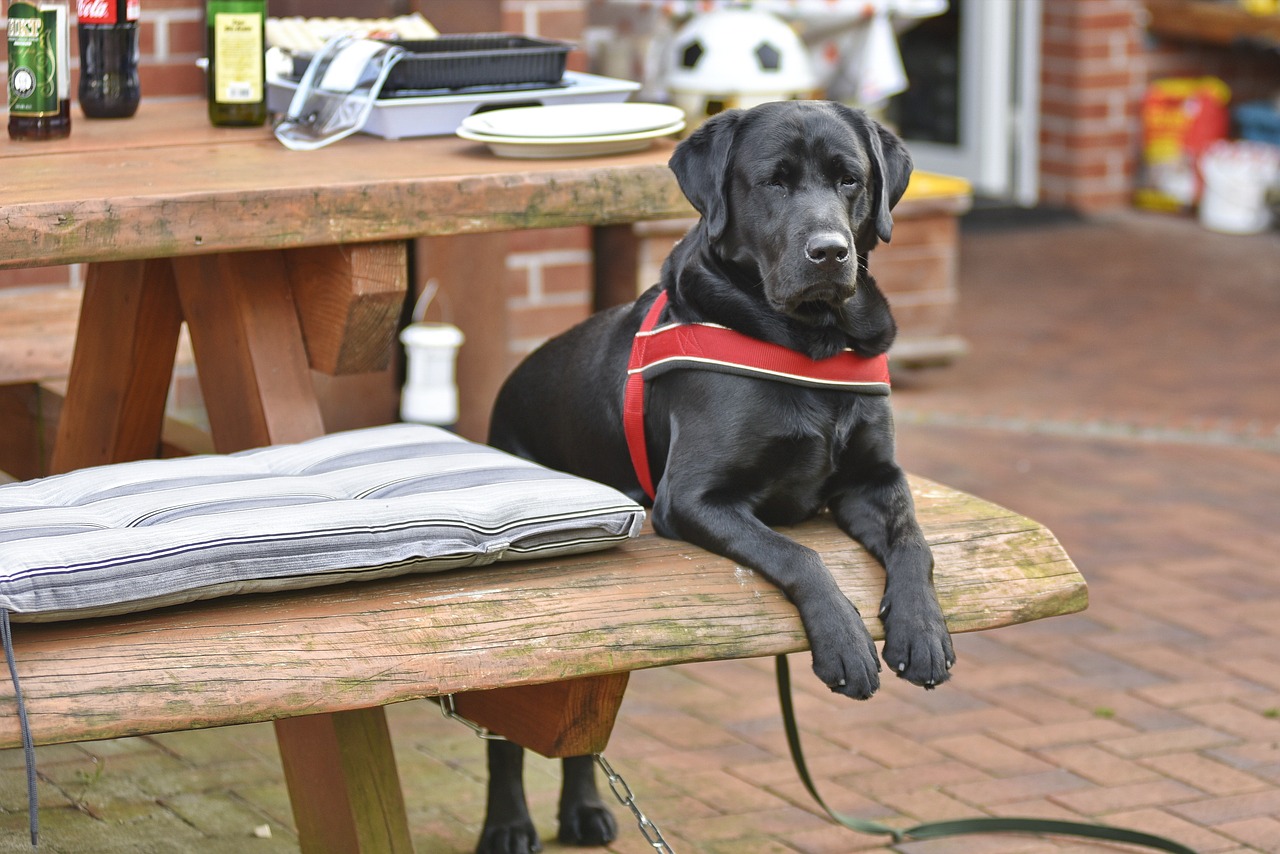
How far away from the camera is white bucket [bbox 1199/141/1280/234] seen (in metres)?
8.62

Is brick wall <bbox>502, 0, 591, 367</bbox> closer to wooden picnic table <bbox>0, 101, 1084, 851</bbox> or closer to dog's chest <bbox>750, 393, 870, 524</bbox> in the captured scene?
wooden picnic table <bbox>0, 101, 1084, 851</bbox>

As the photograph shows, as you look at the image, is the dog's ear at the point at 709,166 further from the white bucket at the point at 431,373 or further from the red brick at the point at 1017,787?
the white bucket at the point at 431,373

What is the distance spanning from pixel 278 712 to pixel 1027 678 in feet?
7.36

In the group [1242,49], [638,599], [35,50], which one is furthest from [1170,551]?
[1242,49]

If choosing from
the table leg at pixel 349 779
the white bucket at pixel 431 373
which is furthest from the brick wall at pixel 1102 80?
the table leg at pixel 349 779

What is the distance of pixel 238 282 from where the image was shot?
2.56 meters

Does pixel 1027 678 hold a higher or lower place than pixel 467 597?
lower

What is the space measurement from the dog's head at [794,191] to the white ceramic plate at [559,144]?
0.71 feet

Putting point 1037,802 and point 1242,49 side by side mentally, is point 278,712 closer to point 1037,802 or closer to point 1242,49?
point 1037,802

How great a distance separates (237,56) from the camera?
9.05ft

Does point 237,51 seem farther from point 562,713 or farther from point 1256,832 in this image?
point 1256,832

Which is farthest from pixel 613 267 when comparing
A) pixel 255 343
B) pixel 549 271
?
pixel 255 343

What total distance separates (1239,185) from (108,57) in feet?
23.5

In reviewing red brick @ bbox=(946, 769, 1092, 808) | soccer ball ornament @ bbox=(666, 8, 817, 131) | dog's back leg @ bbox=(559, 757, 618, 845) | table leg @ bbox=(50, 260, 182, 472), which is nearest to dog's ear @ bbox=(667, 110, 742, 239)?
table leg @ bbox=(50, 260, 182, 472)
